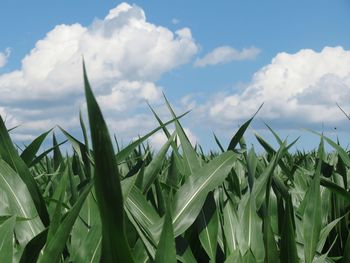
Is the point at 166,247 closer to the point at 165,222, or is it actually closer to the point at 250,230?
the point at 165,222

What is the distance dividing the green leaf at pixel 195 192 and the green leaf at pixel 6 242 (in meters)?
0.21

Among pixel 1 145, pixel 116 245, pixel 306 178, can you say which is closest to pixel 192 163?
pixel 1 145

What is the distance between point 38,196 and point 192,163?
0.29 metres

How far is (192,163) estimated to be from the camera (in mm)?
926

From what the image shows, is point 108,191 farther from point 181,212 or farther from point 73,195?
point 73,195

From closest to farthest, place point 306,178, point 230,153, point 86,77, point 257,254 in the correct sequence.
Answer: point 86,77 < point 257,254 < point 230,153 < point 306,178

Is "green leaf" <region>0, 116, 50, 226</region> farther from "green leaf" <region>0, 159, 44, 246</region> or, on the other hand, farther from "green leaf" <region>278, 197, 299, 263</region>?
"green leaf" <region>278, 197, 299, 263</region>

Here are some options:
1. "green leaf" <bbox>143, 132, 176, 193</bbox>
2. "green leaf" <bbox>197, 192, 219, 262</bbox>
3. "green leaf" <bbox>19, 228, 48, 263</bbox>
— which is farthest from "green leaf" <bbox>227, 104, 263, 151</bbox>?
"green leaf" <bbox>19, 228, 48, 263</bbox>

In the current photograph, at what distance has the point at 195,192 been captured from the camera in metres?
0.74

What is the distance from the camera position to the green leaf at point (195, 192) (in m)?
0.70

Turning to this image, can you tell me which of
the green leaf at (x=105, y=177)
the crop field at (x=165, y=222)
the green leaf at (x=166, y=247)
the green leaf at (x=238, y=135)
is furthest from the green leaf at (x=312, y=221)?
the green leaf at (x=105, y=177)

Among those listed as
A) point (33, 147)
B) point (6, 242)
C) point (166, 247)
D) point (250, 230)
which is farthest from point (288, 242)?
point (33, 147)

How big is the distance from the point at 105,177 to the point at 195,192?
0.39 metres

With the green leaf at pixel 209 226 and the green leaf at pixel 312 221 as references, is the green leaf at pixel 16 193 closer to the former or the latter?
the green leaf at pixel 209 226
